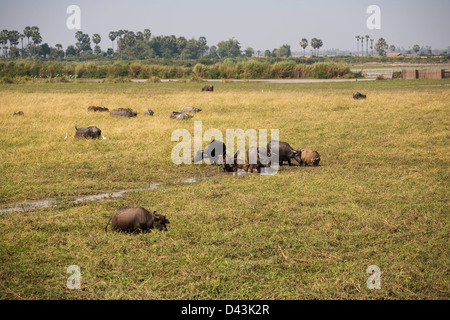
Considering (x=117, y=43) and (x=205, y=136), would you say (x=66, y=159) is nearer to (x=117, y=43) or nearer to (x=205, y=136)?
(x=205, y=136)

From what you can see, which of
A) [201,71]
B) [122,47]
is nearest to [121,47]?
[122,47]

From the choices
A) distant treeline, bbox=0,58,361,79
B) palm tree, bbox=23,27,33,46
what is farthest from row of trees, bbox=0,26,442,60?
distant treeline, bbox=0,58,361,79

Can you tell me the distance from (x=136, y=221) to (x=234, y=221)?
6.41 ft

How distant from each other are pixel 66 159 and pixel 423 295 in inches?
479

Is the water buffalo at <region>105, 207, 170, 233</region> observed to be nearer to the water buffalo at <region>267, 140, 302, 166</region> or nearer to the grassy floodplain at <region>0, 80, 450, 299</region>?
the grassy floodplain at <region>0, 80, 450, 299</region>

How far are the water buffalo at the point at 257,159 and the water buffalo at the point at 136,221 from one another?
544cm

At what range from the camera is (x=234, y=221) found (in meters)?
9.79

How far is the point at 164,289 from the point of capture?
22.9 feet

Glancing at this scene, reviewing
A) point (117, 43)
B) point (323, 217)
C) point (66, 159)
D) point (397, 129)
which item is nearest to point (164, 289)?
point (323, 217)

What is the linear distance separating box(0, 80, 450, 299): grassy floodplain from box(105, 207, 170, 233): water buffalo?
0.77ft

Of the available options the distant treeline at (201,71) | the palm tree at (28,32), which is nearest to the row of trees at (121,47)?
the palm tree at (28,32)

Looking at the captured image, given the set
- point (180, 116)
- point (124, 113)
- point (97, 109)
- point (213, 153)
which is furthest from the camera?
point (97, 109)

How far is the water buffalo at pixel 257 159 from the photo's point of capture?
46.7 ft

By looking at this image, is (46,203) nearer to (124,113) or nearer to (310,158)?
(310,158)
